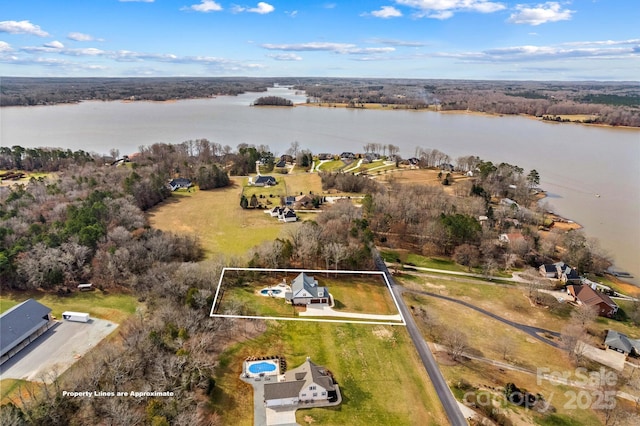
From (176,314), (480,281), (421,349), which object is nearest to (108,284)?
(176,314)

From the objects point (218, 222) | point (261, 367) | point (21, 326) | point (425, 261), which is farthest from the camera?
point (218, 222)

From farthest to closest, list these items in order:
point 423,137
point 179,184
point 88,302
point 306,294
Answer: point 423,137 → point 179,184 → point 306,294 → point 88,302

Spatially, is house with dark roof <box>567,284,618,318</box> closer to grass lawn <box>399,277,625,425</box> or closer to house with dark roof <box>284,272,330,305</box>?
grass lawn <box>399,277,625,425</box>

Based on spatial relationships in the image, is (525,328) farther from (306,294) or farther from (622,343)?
(306,294)

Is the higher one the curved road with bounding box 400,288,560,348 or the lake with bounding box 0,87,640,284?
the lake with bounding box 0,87,640,284

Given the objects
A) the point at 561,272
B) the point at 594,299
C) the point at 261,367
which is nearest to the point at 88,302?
the point at 261,367

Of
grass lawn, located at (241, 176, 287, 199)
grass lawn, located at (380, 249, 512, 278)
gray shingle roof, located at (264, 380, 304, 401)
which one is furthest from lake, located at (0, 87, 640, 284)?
gray shingle roof, located at (264, 380, 304, 401)
